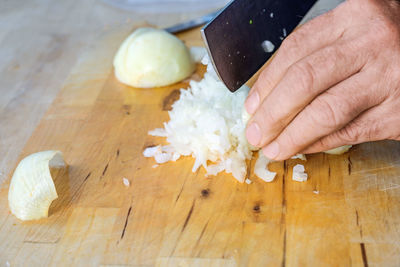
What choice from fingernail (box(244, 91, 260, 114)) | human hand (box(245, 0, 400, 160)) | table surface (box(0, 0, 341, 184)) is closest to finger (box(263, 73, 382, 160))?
human hand (box(245, 0, 400, 160))

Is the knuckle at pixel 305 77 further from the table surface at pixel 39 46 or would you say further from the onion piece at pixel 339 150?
the table surface at pixel 39 46

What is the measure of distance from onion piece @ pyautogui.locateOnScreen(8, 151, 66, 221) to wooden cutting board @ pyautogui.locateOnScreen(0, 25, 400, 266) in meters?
0.03

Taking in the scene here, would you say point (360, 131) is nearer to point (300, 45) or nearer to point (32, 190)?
point (300, 45)

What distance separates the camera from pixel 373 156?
131cm

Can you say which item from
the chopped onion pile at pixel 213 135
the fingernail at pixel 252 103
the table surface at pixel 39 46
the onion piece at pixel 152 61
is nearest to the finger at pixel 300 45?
the fingernail at pixel 252 103

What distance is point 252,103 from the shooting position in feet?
3.99

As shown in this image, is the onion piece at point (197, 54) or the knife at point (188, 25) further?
the knife at point (188, 25)

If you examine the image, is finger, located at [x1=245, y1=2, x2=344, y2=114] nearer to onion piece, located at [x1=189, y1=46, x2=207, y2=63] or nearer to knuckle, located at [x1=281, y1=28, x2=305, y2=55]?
knuckle, located at [x1=281, y1=28, x2=305, y2=55]

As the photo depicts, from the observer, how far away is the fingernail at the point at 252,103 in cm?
121

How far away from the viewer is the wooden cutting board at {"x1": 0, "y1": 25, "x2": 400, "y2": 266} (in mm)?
1093

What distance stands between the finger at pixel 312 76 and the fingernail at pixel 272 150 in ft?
0.29

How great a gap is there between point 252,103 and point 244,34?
0.19 m

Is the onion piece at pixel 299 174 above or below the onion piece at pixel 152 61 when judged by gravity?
below

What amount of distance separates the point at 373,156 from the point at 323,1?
85 cm
